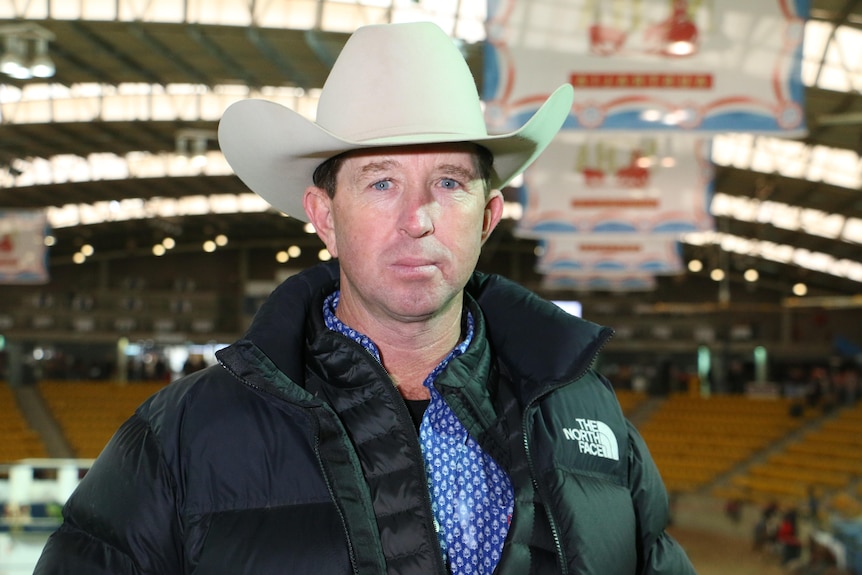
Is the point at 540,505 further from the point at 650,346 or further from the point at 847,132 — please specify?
the point at 650,346

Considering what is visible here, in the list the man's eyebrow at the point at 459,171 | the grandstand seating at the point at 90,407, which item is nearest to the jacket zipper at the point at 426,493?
the man's eyebrow at the point at 459,171

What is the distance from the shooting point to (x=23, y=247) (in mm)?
19578

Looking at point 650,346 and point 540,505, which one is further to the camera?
point 650,346

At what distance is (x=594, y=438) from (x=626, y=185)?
844 cm

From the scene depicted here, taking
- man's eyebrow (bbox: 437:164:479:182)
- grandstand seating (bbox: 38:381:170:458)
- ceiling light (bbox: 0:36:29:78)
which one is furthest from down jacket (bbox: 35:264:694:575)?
grandstand seating (bbox: 38:381:170:458)

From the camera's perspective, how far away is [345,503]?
5.72 feet

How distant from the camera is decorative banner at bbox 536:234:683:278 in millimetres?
13273

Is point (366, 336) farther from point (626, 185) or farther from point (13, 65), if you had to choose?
point (13, 65)

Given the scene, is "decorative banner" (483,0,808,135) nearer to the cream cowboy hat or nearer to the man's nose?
the cream cowboy hat

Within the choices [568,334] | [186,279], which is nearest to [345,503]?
[568,334]

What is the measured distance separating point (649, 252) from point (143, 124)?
14.8 metres

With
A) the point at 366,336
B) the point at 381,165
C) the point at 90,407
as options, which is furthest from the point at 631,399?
the point at 381,165

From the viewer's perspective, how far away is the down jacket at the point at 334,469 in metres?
1.71

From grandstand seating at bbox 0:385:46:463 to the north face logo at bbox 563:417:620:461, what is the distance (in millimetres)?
24985
